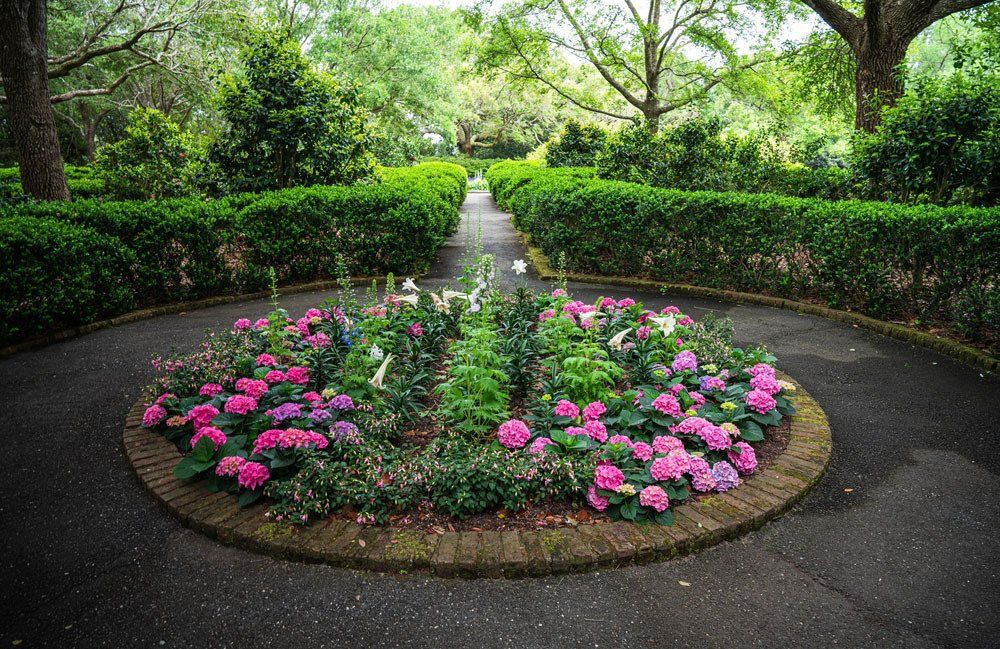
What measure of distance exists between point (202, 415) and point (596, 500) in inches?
90.6

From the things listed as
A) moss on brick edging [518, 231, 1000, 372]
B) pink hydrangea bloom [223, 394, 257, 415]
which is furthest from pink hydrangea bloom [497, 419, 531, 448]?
moss on brick edging [518, 231, 1000, 372]

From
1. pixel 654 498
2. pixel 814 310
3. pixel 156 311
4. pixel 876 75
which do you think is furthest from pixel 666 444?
pixel 876 75

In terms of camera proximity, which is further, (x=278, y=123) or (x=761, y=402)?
(x=278, y=123)

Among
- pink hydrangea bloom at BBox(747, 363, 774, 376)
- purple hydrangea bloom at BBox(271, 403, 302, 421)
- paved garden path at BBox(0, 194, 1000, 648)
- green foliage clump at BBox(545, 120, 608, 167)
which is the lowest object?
paved garden path at BBox(0, 194, 1000, 648)

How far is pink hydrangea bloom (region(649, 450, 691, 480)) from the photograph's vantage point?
2.76 m

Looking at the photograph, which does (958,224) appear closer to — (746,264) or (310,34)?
(746,264)

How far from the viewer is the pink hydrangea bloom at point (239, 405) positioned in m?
3.16

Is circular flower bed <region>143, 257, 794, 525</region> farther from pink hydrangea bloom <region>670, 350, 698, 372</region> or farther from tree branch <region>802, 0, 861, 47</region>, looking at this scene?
tree branch <region>802, 0, 861, 47</region>

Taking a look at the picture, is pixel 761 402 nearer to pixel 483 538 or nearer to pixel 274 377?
pixel 483 538

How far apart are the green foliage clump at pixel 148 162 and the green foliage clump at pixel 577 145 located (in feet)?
44.5

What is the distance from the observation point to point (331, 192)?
7.65m

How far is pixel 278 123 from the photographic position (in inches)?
325

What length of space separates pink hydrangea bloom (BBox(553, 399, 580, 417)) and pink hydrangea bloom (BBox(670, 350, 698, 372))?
1.04m

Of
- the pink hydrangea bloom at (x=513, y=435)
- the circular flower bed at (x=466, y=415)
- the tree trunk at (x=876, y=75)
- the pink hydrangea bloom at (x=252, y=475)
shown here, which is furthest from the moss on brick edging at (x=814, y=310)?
the pink hydrangea bloom at (x=252, y=475)
